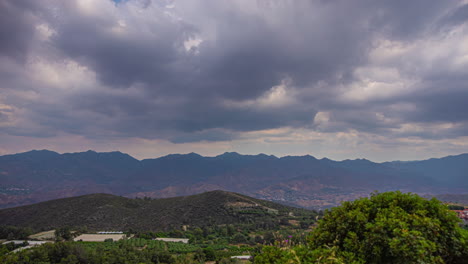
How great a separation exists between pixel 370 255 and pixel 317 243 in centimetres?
186

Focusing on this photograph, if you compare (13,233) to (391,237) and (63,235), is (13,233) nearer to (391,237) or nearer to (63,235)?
(63,235)

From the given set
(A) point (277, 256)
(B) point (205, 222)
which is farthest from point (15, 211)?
(A) point (277, 256)

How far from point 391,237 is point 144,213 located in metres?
86.0

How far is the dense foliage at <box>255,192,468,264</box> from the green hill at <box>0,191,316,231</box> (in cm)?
5860

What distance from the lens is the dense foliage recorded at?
6.96 m

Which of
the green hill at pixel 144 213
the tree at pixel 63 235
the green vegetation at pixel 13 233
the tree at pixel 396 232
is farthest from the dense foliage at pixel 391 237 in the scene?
the green vegetation at pixel 13 233

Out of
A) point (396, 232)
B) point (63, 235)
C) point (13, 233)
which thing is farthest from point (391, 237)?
point (13, 233)

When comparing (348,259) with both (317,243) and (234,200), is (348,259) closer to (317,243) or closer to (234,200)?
(317,243)

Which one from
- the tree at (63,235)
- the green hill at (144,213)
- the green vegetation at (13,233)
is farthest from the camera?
the green hill at (144,213)

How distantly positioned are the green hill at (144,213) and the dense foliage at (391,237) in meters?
58.6

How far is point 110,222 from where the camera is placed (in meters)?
75.3

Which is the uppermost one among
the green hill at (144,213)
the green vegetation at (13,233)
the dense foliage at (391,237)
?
the dense foliage at (391,237)

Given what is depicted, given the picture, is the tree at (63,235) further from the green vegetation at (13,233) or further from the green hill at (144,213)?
the green hill at (144,213)

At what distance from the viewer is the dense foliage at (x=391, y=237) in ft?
22.9
